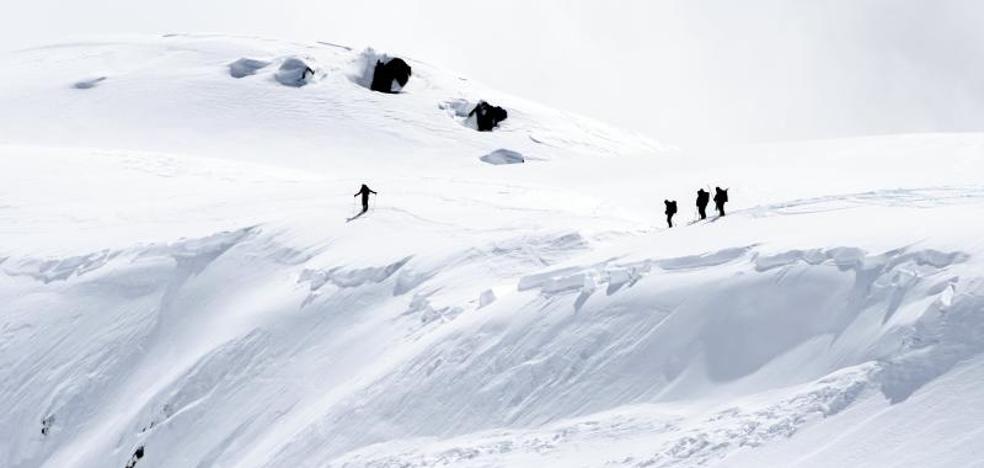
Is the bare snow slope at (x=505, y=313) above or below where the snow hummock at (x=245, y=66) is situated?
below

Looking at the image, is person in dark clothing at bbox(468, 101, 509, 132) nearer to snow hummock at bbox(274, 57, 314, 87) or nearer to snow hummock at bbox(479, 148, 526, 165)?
snow hummock at bbox(479, 148, 526, 165)

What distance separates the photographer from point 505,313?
25.0 m

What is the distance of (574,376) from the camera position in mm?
22641

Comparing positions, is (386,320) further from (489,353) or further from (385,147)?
(385,147)

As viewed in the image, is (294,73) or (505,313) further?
(294,73)

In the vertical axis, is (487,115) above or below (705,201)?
above

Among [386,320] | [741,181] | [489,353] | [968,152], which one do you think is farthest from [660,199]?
[489,353]

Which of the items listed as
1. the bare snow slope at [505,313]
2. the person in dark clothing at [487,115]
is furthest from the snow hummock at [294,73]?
the bare snow slope at [505,313]

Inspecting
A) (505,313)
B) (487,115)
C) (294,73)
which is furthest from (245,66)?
(505,313)

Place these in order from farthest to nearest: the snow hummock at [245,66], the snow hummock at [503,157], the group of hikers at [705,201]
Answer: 1. the snow hummock at [245,66]
2. the snow hummock at [503,157]
3. the group of hikers at [705,201]

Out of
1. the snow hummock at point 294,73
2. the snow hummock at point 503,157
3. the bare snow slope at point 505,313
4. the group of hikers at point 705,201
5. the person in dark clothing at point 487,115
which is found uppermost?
the snow hummock at point 294,73

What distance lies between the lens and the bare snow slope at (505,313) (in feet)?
Result: 63.9

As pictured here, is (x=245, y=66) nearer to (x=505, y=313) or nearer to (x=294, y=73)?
(x=294, y=73)

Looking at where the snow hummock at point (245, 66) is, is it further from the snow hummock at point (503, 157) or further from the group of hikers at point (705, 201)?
the group of hikers at point (705, 201)
